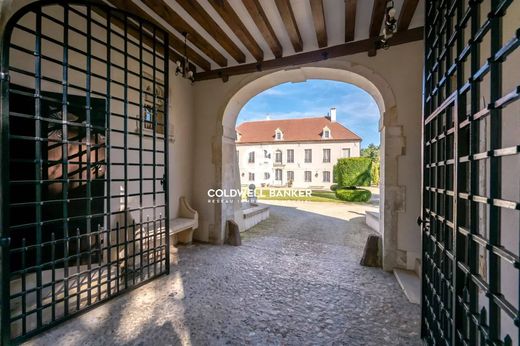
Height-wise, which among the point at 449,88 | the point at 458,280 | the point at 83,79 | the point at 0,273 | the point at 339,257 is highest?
the point at 83,79

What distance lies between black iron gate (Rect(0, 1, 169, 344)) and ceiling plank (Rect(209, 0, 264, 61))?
36.0 inches

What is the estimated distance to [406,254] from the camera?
10.0 ft

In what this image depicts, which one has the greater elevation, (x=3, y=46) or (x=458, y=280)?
(x=3, y=46)

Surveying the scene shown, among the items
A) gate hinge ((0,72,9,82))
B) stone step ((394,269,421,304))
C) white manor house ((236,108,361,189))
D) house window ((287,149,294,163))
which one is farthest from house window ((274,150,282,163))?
gate hinge ((0,72,9,82))

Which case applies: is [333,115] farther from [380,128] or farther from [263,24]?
[263,24]

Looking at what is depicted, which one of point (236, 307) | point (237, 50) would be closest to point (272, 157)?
point (237, 50)

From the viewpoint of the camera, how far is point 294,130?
72.2ft

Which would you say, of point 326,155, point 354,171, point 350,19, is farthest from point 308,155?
point 350,19

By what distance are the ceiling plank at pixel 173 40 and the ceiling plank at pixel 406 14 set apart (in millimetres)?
2955

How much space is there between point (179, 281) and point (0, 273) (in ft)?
5.20

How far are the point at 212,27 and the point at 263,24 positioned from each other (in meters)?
0.71

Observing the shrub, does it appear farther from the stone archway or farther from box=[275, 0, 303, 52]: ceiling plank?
box=[275, 0, 303, 52]: ceiling plank

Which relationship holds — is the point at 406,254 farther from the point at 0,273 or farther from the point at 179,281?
the point at 0,273

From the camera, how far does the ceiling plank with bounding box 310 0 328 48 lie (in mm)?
2641
